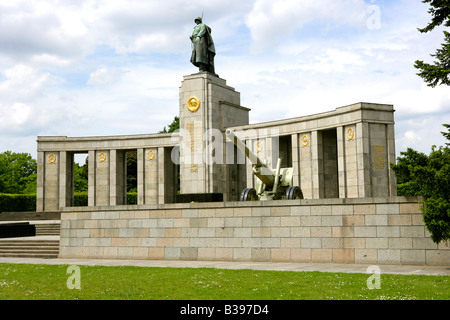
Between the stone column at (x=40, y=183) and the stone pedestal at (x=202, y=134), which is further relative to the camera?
the stone column at (x=40, y=183)

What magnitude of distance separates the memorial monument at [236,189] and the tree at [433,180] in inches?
71.7

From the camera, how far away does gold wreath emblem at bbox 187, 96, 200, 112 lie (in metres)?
35.3

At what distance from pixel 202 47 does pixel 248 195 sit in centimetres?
1669

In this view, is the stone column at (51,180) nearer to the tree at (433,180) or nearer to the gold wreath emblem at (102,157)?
the gold wreath emblem at (102,157)

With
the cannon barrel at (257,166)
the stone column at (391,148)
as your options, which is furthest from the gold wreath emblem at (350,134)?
the cannon barrel at (257,166)

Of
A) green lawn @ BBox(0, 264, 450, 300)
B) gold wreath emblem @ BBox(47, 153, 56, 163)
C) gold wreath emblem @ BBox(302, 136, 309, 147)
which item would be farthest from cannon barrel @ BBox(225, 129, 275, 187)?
gold wreath emblem @ BBox(47, 153, 56, 163)

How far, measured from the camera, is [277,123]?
3600cm

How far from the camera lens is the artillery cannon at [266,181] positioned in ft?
71.5

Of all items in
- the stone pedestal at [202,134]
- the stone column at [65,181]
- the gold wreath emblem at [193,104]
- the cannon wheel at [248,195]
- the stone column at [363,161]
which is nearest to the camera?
the cannon wheel at [248,195]

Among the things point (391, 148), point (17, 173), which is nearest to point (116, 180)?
point (391, 148)

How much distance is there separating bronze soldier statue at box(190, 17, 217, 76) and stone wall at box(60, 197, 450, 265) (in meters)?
17.7

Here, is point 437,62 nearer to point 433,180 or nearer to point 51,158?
point 433,180
